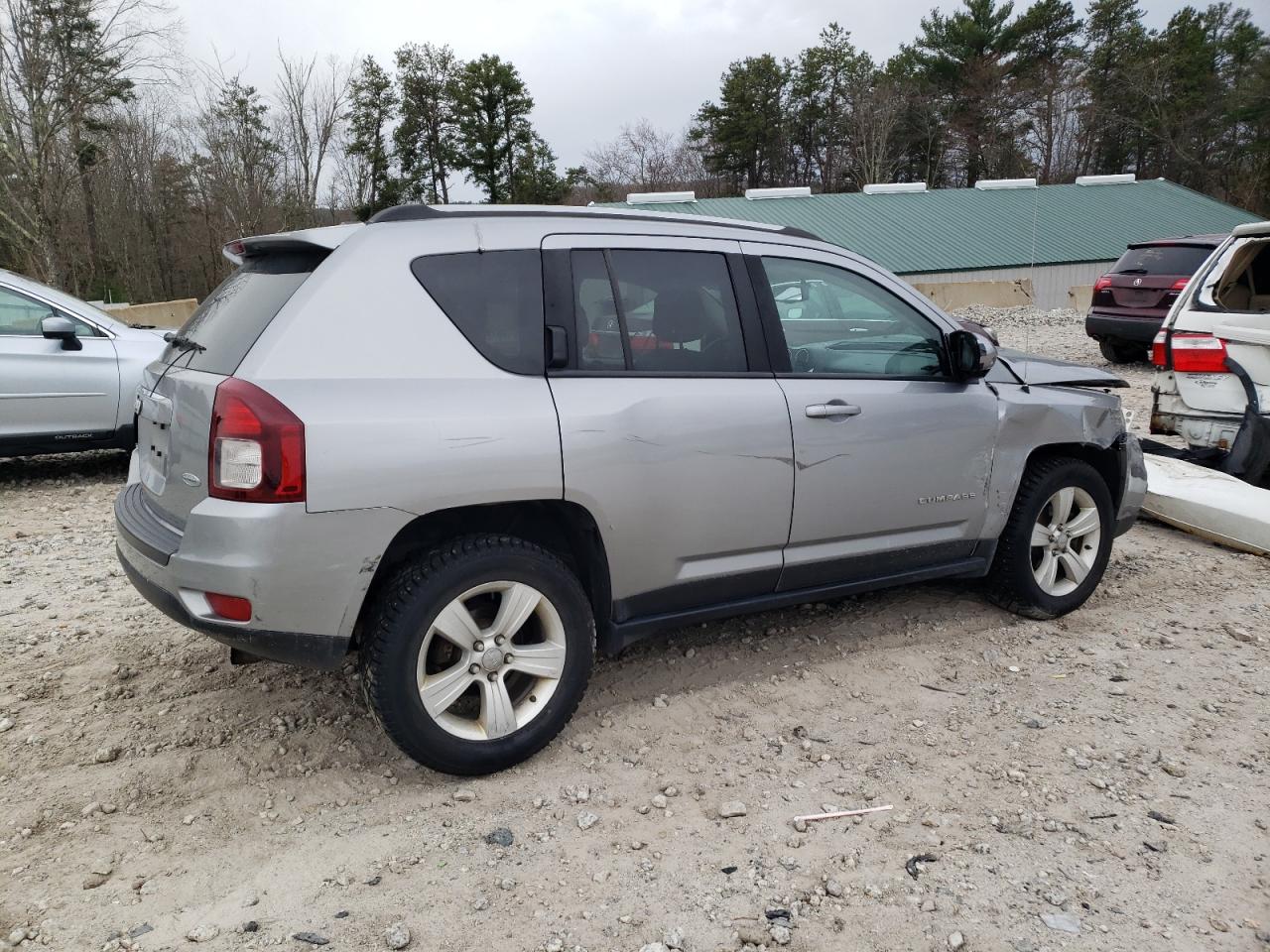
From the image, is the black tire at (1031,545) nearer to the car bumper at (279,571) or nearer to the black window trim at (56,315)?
the car bumper at (279,571)

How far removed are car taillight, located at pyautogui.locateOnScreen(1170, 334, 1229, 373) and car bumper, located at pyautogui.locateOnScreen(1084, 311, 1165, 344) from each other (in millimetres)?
6807

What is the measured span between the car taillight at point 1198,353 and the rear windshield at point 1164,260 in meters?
6.83

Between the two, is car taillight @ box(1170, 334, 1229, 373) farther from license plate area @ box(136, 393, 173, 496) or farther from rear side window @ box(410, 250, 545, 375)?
license plate area @ box(136, 393, 173, 496)

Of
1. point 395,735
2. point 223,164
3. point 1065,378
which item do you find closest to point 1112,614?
point 1065,378

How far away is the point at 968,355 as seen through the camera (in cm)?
405

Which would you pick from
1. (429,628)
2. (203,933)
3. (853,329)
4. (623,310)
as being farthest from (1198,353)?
(203,933)

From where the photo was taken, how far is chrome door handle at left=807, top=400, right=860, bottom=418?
12.2ft

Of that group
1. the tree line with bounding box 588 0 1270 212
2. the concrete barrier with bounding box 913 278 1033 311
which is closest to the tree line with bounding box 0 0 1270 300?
the tree line with bounding box 588 0 1270 212

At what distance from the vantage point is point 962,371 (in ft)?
13.5

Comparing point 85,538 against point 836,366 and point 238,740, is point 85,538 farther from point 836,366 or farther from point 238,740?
point 836,366

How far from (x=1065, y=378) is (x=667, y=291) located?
2.21m

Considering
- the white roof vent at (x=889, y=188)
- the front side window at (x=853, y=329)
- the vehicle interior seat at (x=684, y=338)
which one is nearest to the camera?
the vehicle interior seat at (x=684, y=338)

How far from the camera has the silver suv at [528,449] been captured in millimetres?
2863

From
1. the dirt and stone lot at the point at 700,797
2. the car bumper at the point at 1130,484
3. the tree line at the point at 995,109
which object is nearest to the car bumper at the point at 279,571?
the dirt and stone lot at the point at 700,797
